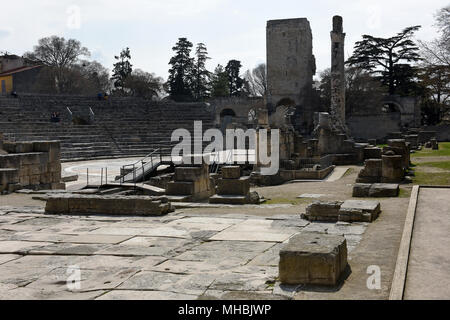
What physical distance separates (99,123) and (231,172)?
26996 mm

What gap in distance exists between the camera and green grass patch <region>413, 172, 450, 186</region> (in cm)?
1599

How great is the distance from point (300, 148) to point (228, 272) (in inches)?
848

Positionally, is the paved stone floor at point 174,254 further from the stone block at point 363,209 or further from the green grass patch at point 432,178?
the green grass patch at point 432,178

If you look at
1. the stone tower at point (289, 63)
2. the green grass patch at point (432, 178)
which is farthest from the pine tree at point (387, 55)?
the green grass patch at point (432, 178)

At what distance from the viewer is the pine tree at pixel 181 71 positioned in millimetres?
64562

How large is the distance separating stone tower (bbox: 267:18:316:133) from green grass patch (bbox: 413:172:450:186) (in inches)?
1395

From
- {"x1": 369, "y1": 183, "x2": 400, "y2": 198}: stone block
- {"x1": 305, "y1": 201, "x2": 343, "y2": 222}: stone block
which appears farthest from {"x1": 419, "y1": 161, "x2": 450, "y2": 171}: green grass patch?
{"x1": 305, "y1": 201, "x2": 343, "y2": 222}: stone block

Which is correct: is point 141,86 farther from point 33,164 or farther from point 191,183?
point 191,183

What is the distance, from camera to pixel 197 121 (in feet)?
141

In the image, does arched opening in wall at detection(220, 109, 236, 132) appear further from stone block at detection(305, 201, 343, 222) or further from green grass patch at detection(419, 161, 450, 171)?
stone block at detection(305, 201, 343, 222)

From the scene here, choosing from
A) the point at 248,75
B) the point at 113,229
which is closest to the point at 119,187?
the point at 113,229

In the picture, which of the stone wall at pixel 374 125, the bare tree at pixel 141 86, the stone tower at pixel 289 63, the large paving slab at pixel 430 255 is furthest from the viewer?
the bare tree at pixel 141 86

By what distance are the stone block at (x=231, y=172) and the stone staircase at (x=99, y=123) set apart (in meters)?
18.9

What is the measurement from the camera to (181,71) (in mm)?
65500
